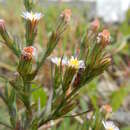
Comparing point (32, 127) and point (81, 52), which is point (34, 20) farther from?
point (32, 127)

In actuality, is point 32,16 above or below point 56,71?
above

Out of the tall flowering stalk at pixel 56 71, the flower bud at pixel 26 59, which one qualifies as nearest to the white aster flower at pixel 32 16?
the tall flowering stalk at pixel 56 71

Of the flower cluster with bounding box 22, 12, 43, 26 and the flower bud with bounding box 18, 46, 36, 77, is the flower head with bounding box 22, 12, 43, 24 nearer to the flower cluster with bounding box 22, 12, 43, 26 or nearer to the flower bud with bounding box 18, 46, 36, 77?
the flower cluster with bounding box 22, 12, 43, 26

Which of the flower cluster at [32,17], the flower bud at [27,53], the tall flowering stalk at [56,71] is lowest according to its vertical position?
the tall flowering stalk at [56,71]

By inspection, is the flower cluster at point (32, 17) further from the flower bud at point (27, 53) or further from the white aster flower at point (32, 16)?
the flower bud at point (27, 53)

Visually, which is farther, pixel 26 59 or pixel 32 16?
pixel 32 16

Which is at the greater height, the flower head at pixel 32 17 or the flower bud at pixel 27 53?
the flower head at pixel 32 17

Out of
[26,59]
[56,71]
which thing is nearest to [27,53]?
[26,59]

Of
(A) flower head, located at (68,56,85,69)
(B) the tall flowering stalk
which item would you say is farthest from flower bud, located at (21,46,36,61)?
(A) flower head, located at (68,56,85,69)

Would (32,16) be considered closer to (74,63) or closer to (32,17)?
(32,17)
